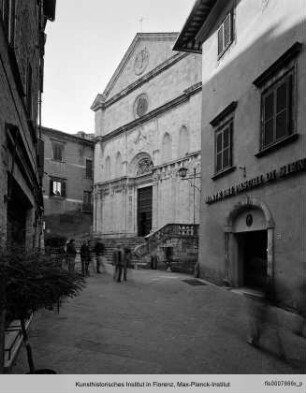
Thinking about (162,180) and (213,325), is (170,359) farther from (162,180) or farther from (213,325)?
(162,180)

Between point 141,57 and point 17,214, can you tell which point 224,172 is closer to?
point 17,214

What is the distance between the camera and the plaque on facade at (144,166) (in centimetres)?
2789

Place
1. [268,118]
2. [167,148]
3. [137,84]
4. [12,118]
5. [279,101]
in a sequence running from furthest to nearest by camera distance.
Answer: [137,84]
[167,148]
[268,118]
[279,101]
[12,118]

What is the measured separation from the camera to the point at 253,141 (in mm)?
9391

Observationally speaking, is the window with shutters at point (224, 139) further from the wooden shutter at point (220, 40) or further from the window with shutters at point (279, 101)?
the wooden shutter at point (220, 40)

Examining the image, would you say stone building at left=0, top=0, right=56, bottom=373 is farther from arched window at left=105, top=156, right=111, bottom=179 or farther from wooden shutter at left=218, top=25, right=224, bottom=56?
arched window at left=105, top=156, right=111, bottom=179

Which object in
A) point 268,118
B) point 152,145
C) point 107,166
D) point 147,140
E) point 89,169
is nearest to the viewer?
point 268,118

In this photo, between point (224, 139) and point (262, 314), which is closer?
point (262, 314)

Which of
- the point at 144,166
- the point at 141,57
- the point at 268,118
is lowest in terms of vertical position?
the point at 268,118

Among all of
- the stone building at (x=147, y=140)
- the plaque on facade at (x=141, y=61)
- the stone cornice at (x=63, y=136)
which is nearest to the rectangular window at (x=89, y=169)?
the stone cornice at (x=63, y=136)

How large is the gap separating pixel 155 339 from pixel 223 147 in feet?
23.9

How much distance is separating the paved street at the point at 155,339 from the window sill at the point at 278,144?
3633mm

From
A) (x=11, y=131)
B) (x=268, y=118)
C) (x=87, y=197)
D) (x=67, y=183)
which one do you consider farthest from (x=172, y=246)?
(x=87, y=197)

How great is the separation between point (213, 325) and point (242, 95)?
21.5ft
